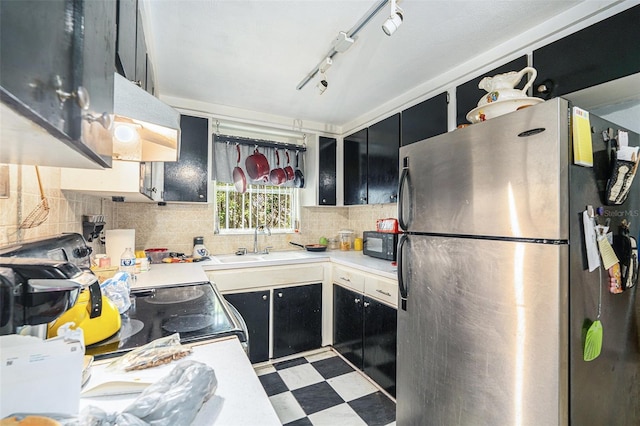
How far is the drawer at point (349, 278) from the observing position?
7.64ft

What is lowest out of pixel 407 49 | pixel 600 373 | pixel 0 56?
pixel 600 373

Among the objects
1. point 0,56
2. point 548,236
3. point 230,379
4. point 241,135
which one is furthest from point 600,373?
point 241,135

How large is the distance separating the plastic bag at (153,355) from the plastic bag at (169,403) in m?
0.16

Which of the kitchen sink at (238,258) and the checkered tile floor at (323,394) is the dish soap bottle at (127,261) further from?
the checkered tile floor at (323,394)

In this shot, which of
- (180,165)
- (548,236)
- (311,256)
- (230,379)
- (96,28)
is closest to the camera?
(96,28)

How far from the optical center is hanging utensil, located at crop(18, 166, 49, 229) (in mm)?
952

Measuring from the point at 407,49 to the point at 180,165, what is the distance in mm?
1963

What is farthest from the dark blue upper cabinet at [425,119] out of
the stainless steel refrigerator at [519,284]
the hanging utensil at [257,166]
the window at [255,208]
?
the window at [255,208]

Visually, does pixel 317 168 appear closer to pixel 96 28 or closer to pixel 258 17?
pixel 258 17

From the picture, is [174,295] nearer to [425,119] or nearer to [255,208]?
[255,208]

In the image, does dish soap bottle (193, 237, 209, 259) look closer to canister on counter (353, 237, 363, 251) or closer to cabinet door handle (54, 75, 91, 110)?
canister on counter (353, 237, 363, 251)

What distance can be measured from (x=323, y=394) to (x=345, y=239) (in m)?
1.65

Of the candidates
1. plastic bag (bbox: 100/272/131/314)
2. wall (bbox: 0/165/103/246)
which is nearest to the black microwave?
plastic bag (bbox: 100/272/131/314)

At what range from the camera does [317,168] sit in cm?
310
